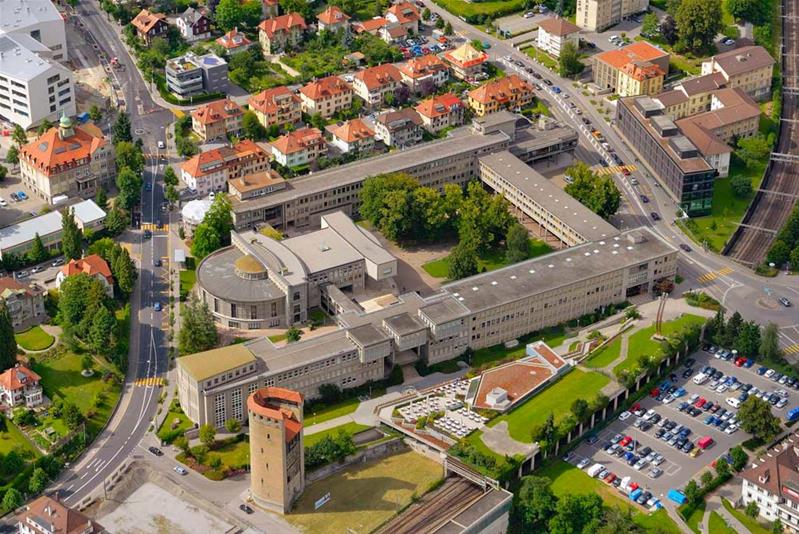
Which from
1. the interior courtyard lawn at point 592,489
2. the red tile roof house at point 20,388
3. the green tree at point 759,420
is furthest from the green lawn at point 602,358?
the red tile roof house at point 20,388

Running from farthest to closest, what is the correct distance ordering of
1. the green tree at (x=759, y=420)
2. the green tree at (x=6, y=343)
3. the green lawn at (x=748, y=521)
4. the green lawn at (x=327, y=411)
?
the green tree at (x=6, y=343) < the green lawn at (x=327, y=411) < the green tree at (x=759, y=420) < the green lawn at (x=748, y=521)

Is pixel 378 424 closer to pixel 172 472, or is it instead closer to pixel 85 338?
pixel 172 472

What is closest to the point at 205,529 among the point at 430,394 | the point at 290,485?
the point at 290,485

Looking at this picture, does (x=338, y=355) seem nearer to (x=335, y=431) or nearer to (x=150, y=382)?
(x=335, y=431)

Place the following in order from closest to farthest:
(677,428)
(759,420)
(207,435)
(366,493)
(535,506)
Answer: (535,506)
(366,493)
(207,435)
(759,420)
(677,428)

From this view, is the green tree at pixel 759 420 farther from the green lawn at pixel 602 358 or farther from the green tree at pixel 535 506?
the green tree at pixel 535 506

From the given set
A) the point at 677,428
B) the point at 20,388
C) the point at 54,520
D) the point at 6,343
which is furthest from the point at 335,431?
the point at 6,343
